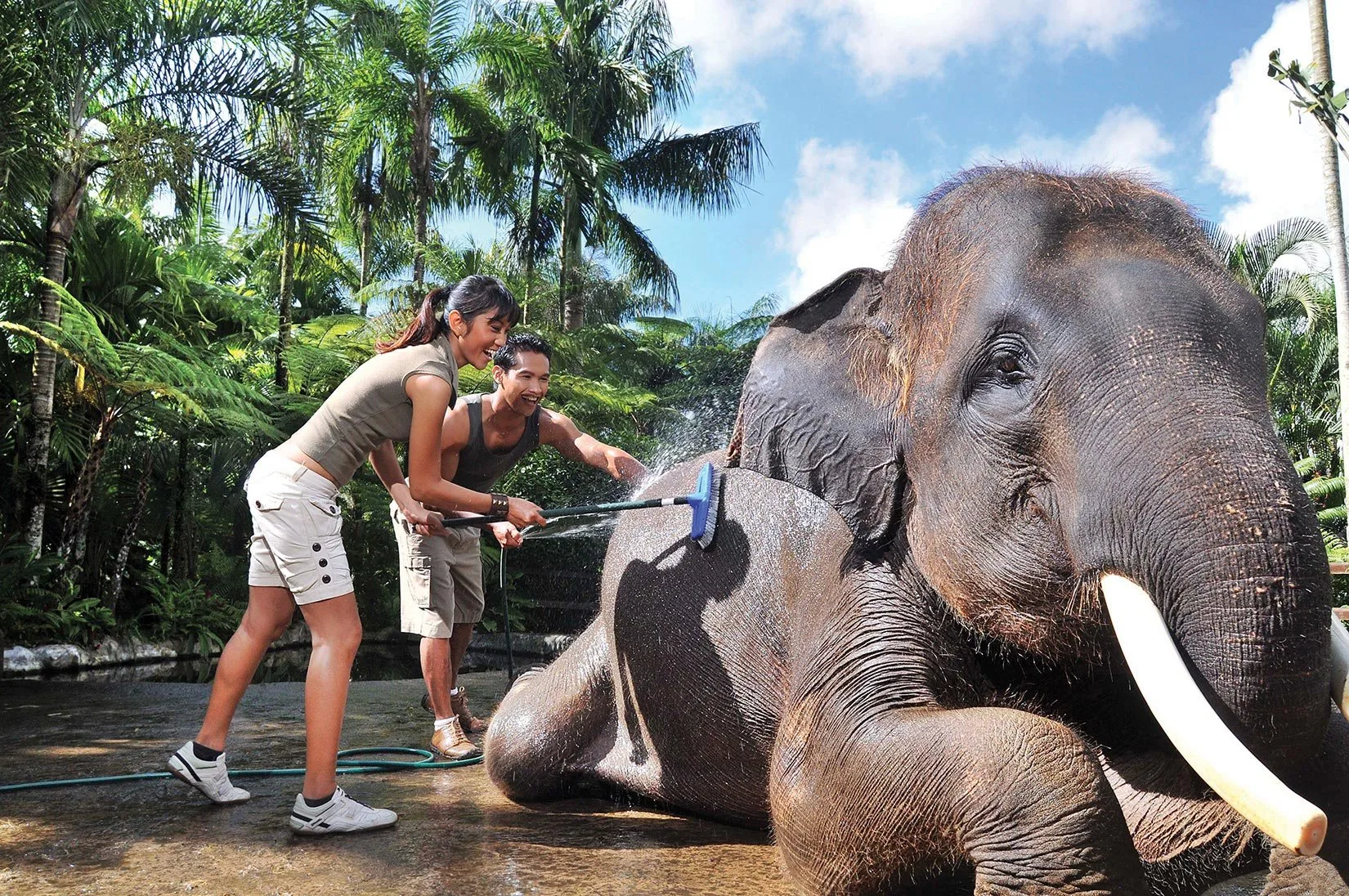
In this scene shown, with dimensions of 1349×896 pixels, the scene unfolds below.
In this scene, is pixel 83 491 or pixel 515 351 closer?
pixel 515 351

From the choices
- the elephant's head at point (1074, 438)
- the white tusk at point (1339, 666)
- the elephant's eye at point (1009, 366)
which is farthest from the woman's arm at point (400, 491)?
the white tusk at point (1339, 666)

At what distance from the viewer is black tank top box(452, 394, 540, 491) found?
514cm

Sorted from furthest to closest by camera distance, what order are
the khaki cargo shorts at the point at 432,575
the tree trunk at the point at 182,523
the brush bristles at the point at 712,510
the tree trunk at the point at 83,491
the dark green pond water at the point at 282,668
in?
the tree trunk at the point at 182,523, the tree trunk at the point at 83,491, the dark green pond water at the point at 282,668, the khaki cargo shorts at the point at 432,575, the brush bristles at the point at 712,510

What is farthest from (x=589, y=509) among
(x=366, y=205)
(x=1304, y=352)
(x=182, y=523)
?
(x=1304, y=352)

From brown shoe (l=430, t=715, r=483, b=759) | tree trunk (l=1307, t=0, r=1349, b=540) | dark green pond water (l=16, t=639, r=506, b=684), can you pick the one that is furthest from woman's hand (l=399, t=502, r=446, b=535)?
tree trunk (l=1307, t=0, r=1349, b=540)

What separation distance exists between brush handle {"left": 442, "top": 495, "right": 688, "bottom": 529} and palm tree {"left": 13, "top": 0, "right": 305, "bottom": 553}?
10.7 meters

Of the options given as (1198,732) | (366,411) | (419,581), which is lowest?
(1198,732)

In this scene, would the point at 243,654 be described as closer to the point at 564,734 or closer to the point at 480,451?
the point at 564,734

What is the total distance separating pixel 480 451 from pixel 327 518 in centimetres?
143

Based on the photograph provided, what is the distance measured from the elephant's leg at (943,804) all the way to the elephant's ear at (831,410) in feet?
1.62

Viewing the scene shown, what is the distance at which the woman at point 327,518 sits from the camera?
3.61 meters

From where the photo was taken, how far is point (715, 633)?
3.21m

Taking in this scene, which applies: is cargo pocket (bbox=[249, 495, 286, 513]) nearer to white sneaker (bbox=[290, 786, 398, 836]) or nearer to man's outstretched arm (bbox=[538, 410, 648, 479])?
white sneaker (bbox=[290, 786, 398, 836])

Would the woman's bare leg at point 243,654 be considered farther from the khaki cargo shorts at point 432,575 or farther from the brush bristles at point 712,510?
the brush bristles at point 712,510
